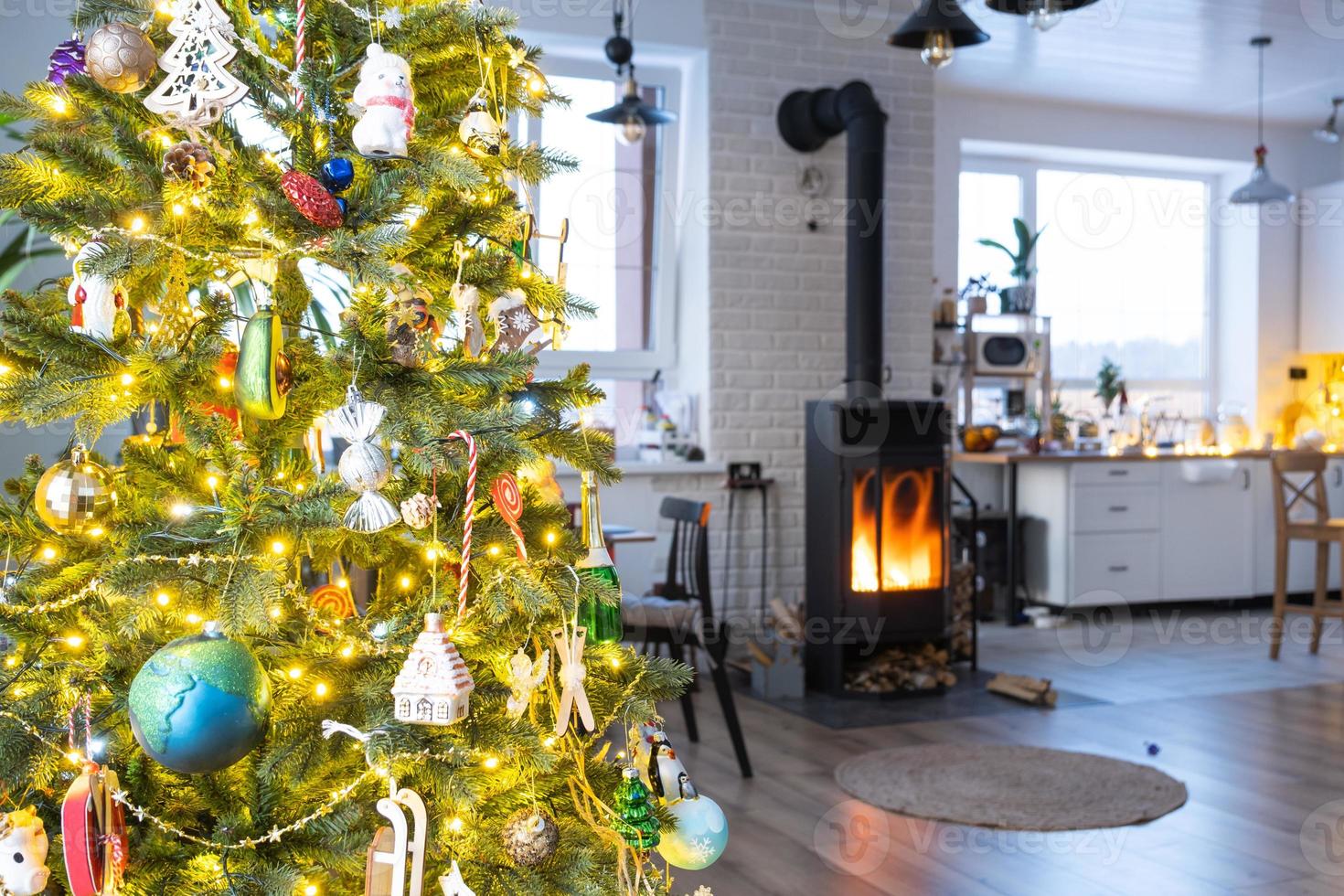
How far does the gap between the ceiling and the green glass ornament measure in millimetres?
4188

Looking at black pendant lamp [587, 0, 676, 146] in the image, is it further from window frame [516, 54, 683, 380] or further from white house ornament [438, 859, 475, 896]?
white house ornament [438, 859, 475, 896]

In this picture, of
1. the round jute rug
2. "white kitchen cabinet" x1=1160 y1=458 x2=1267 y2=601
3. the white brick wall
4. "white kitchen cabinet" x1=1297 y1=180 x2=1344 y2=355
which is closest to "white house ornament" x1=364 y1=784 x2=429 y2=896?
the round jute rug

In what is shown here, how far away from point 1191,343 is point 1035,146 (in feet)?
5.22

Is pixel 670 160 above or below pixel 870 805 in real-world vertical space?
above

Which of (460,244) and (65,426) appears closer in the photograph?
(460,244)

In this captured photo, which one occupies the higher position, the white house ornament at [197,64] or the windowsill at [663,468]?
the white house ornament at [197,64]

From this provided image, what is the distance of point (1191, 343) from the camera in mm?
7316

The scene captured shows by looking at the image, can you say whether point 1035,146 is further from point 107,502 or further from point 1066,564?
point 107,502

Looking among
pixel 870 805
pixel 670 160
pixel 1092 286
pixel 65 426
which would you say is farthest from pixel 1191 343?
pixel 65 426

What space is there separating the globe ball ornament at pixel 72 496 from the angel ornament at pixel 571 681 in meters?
0.58

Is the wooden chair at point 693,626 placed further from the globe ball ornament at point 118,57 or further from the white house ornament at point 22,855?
the globe ball ornament at point 118,57

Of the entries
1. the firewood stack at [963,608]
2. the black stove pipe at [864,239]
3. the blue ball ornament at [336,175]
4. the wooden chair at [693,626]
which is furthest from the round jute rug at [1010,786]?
the blue ball ornament at [336,175]

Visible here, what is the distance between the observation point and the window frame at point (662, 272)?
5.20 metres

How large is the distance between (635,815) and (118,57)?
3.53 feet
